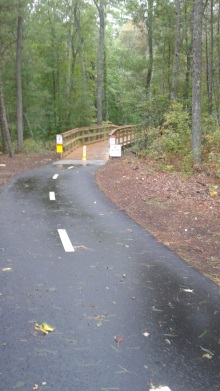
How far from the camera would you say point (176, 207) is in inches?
397

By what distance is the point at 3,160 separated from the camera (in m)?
21.4

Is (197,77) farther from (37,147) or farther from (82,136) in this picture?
(37,147)

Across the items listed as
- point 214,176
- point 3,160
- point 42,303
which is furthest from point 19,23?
point 42,303

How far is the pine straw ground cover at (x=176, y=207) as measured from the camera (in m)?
6.98

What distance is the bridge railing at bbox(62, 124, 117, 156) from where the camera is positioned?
2537 centimetres

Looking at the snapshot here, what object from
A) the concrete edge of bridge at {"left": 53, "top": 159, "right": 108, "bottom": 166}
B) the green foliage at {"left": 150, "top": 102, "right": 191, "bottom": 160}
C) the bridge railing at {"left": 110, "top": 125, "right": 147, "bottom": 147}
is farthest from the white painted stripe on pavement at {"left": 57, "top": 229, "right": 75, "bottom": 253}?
the bridge railing at {"left": 110, "top": 125, "right": 147, "bottom": 147}

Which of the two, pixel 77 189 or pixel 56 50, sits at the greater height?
pixel 56 50

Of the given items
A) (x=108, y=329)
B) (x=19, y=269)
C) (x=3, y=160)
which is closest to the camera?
(x=108, y=329)

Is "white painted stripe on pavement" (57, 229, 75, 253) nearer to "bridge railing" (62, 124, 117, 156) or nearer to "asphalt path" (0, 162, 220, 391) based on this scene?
"asphalt path" (0, 162, 220, 391)

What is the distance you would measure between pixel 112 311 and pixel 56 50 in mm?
34731

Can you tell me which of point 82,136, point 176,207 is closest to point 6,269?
point 176,207

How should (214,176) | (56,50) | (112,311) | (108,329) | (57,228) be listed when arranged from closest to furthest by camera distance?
1. (108,329)
2. (112,311)
3. (57,228)
4. (214,176)
5. (56,50)

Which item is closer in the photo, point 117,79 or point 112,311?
point 112,311

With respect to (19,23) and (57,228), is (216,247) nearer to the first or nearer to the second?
(57,228)
